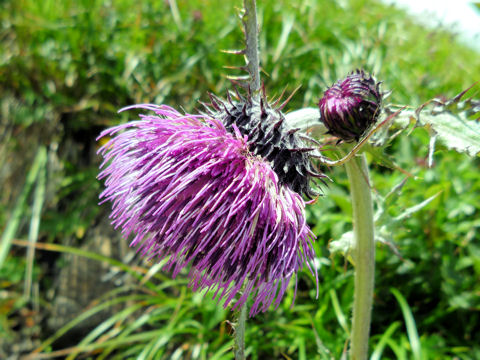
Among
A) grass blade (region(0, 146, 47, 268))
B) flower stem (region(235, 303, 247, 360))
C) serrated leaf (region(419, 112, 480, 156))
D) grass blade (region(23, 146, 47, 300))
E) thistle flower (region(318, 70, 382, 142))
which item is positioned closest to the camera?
flower stem (region(235, 303, 247, 360))

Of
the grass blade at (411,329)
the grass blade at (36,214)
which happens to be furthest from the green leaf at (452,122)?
the grass blade at (36,214)

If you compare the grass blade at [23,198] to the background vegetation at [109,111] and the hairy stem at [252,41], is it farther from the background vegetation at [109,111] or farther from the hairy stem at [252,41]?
the hairy stem at [252,41]

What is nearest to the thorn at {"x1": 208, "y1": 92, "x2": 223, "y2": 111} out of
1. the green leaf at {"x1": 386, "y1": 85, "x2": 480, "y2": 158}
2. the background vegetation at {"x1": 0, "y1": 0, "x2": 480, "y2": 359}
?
the green leaf at {"x1": 386, "y1": 85, "x2": 480, "y2": 158}

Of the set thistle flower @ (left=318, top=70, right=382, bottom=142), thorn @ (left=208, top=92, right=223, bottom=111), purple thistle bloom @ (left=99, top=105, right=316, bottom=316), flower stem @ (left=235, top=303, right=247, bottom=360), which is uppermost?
thistle flower @ (left=318, top=70, right=382, bottom=142)

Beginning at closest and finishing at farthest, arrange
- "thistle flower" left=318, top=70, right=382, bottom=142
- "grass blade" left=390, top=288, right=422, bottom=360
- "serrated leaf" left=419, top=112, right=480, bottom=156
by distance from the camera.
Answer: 1. "serrated leaf" left=419, top=112, right=480, bottom=156
2. "thistle flower" left=318, top=70, right=382, bottom=142
3. "grass blade" left=390, top=288, right=422, bottom=360

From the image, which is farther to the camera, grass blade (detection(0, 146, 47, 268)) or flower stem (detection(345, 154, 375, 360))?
grass blade (detection(0, 146, 47, 268))

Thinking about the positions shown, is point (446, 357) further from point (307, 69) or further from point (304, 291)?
point (307, 69)

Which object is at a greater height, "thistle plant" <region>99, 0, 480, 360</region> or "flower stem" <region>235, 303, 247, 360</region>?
"thistle plant" <region>99, 0, 480, 360</region>

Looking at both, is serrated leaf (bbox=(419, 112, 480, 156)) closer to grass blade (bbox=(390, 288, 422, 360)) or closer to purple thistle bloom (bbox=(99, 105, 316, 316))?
purple thistle bloom (bbox=(99, 105, 316, 316))
